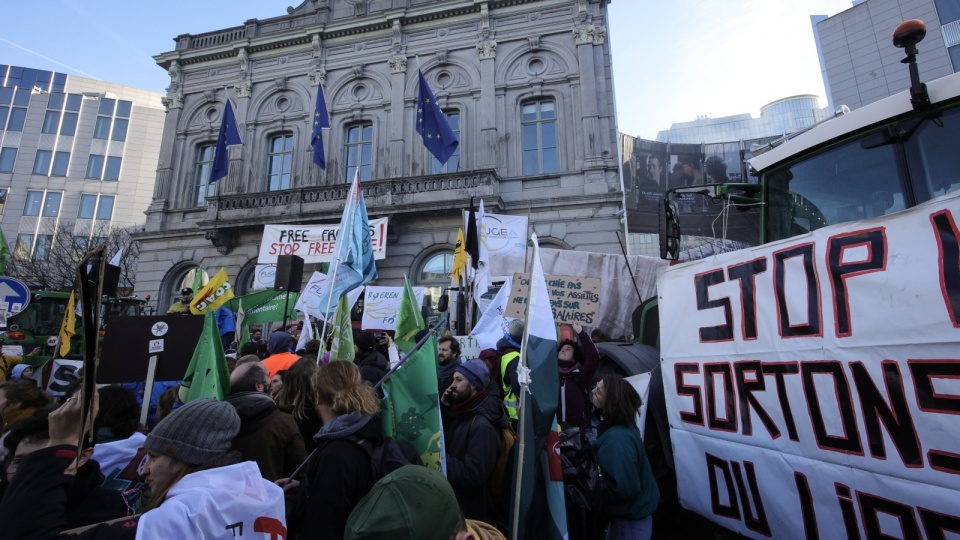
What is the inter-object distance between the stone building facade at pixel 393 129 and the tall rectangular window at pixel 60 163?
1031 inches

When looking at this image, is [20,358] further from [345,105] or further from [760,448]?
[345,105]

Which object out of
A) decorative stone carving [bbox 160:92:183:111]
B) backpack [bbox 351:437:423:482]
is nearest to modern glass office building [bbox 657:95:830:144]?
decorative stone carving [bbox 160:92:183:111]

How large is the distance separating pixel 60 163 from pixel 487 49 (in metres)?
40.2

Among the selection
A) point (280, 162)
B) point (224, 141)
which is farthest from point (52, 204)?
point (224, 141)

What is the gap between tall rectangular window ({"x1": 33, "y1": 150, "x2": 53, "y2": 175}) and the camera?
124 feet

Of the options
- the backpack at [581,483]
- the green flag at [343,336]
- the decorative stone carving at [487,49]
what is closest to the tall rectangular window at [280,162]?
the decorative stone carving at [487,49]

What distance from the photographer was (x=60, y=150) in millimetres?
38156

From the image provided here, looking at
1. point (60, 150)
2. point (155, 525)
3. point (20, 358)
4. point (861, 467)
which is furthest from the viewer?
point (60, 150)

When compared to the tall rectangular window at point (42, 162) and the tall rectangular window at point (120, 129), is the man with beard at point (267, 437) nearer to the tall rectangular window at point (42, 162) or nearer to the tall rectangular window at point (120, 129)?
the tall rectangular window at point (120, 129)

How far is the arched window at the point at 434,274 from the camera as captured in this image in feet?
51.6

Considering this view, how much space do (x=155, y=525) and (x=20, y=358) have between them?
950 cm

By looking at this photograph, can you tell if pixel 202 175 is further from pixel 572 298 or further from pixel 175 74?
pixel 572 298

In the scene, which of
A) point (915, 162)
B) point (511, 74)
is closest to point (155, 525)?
point (915, 162)

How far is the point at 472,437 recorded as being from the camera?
A: 2.90 metres
